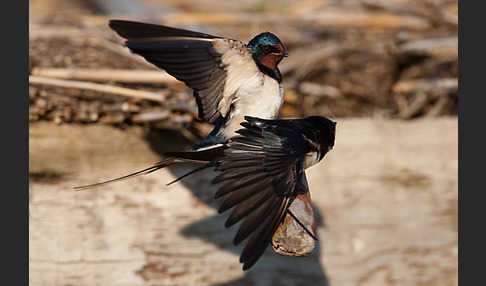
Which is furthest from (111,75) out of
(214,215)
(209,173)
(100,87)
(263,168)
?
(263,168)

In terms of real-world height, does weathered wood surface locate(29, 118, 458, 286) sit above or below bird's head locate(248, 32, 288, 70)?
below

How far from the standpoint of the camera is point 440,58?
3846 mm

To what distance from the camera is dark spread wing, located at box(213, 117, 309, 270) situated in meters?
1.56

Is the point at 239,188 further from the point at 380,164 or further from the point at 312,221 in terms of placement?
the point at 380,164

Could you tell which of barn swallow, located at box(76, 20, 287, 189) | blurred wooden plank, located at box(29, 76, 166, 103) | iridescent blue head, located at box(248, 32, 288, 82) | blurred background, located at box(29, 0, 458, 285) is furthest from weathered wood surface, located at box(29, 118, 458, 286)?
iridescent blue head, located at box(248, 32, 288, 82)

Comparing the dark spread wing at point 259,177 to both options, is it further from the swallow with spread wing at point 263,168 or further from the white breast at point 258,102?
the white breast at point 258,102

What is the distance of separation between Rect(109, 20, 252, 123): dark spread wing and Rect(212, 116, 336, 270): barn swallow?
0.87ft

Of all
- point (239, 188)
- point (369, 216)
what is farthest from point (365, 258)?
point (239, 188)

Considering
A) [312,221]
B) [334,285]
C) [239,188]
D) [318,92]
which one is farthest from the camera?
[318,92]

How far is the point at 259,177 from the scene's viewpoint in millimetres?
1655

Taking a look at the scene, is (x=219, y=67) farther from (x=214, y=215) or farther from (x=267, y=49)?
(x=214, y=215)

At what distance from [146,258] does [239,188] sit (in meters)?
1.35

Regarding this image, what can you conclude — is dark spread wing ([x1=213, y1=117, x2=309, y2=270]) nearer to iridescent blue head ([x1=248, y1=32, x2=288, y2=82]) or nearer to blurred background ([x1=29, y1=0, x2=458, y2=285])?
iridescent blue head ([x1=248, y1=32, x2=288, y2=82])

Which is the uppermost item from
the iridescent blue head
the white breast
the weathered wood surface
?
the iridescent blue head
